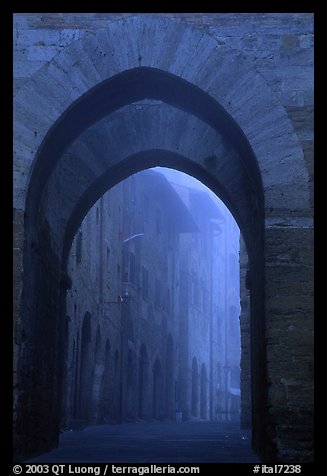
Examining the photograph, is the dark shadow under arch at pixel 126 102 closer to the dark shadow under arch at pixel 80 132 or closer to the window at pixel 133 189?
the dark shadow under arch at pixel 80 132

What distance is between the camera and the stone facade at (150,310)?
2009cm

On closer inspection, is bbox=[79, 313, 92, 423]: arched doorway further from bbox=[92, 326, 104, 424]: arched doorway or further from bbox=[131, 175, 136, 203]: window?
bbox=[131, 175, 136, 203]: window

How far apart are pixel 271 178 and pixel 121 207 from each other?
57.5ft

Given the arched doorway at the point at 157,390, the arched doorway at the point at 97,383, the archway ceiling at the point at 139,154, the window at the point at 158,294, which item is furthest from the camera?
the window at the point at 158,294

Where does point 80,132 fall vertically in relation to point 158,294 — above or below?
above

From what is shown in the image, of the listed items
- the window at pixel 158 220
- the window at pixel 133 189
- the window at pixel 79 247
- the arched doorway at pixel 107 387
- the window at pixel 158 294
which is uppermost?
the window at pixel 133 189

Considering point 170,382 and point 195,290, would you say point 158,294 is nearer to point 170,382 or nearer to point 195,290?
point 170,382

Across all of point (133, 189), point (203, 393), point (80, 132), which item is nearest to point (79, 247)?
point (133, 189)

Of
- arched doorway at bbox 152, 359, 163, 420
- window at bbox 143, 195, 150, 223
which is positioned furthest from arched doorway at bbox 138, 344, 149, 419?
window at bbox 143, 195, 150, 223

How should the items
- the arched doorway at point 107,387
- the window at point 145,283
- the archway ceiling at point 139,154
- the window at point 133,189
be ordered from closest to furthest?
the archway ceiling at point 139,154 → the arched doorway at point 107,387 → the window at point 133,189 → the window at point 145,283

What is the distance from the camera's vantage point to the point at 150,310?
97.3ft

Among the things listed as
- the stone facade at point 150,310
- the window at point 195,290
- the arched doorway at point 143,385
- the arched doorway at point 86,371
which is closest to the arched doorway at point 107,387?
the stone facade at point 150,310

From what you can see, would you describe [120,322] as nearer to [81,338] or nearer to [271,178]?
[81,338]

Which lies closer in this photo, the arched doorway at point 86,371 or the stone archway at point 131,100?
the stone archway at point 131,100
